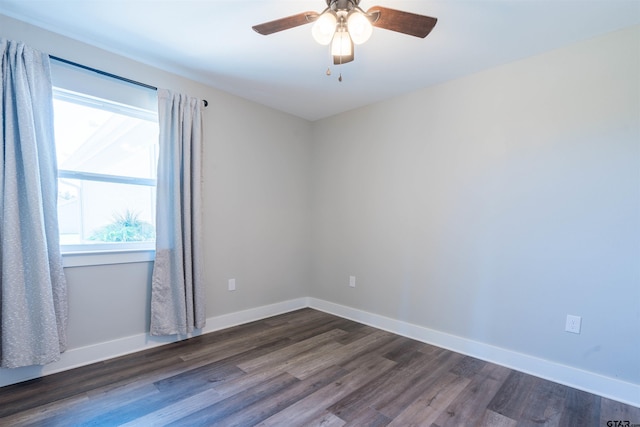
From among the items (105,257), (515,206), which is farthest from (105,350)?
(515,206)

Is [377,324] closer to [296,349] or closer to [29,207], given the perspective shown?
[296,349]

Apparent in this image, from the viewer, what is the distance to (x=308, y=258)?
12.8 feet

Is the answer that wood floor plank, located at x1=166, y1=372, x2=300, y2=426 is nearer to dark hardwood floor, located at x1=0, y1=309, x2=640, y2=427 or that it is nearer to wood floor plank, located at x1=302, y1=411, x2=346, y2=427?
dark hardwood floor, located at x1=0, y1=309, x2=640, y2=427

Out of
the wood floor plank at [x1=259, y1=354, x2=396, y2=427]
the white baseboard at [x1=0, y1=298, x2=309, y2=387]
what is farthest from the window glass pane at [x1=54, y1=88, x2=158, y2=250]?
the wood floor plank at [x1=259, y1=354, x2=396, y2=427]

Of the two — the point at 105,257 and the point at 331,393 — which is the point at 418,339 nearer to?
the point at 331,393

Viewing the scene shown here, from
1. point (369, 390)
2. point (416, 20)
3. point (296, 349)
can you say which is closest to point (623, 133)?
point (416, 20)

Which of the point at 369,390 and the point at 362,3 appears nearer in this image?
the point at 362,3

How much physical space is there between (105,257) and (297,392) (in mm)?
1740

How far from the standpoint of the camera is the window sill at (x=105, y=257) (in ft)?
7.14

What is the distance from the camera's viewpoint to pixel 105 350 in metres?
2.34

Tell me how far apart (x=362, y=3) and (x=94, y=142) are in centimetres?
A: 216

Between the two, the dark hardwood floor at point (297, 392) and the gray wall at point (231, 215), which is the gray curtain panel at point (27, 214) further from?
the dark hardwood floor at point (297, 392)

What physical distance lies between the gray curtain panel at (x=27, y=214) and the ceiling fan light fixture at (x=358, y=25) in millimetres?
2041

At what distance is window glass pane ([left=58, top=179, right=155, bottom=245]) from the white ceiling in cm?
106
